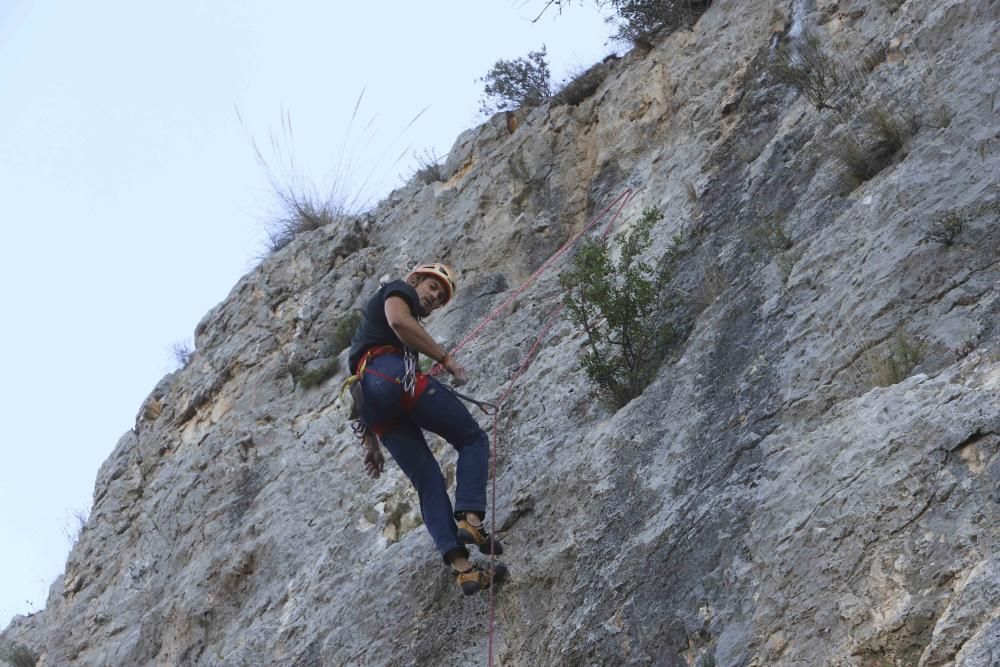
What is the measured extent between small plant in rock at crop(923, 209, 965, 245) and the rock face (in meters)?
0.03

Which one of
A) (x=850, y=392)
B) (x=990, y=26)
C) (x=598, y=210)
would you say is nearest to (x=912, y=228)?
(x=850, y=392)

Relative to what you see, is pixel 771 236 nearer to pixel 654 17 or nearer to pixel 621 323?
pixel 621 323

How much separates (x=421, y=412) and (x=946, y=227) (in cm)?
290

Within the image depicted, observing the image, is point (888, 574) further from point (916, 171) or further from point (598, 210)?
point (598, 210)

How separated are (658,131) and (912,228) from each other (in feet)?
12.9

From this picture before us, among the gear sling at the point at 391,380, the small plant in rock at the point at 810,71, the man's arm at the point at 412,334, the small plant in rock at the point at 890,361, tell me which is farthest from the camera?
the small plant in rock at the point at 810,71

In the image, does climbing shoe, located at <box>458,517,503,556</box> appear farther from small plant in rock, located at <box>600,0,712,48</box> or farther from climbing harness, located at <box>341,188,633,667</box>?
small plant in rock, located at <box>600,0,712,48</box>

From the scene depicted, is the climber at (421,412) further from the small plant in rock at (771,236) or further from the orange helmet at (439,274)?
the small plant in rock at (771,236)

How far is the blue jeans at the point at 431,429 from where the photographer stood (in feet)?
19.9

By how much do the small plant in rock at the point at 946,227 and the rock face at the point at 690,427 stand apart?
3 centimetres

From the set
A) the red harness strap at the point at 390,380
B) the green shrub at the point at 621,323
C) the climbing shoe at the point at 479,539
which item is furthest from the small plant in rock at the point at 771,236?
the climbing shoe at the point at 479,539

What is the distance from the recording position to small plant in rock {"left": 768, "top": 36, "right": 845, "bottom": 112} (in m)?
6.92

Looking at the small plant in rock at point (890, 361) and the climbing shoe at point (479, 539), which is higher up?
the climbing shoe at point (479, 539)

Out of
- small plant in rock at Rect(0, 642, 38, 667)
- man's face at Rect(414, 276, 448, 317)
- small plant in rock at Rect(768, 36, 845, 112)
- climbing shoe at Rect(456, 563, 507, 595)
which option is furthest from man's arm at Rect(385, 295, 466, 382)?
small plant in rock at Rect(0, 642, 38, 667)
